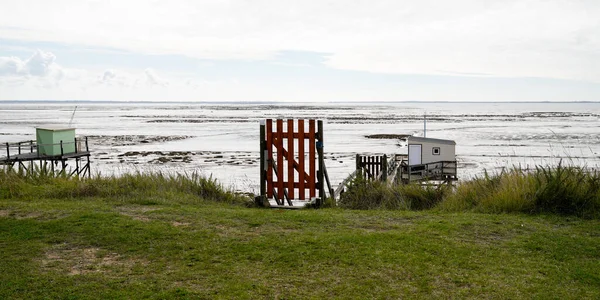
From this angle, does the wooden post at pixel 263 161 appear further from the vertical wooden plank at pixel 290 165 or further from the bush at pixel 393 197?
the bush at pixel 393 197

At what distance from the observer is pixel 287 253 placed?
20.4ft

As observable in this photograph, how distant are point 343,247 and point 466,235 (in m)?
1.78

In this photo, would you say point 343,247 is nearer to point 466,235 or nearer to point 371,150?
point 466,235

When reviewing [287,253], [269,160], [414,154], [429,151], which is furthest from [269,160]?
[429,151]

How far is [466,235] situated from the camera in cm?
708

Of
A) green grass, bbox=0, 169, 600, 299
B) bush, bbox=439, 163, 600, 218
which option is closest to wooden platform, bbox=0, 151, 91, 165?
green grass, bbox=0, 169, 600, 299

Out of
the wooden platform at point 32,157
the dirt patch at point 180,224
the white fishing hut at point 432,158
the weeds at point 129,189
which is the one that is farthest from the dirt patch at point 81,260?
the wooden platform at point 32,157

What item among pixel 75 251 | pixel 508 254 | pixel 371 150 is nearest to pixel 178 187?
pixel 75 251

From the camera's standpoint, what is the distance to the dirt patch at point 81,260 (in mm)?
5738

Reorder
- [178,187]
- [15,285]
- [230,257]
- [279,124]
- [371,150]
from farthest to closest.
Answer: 1. [371,150]
2. [178,187]
3. [279,124]
4. [230,257]
5. [15,285]

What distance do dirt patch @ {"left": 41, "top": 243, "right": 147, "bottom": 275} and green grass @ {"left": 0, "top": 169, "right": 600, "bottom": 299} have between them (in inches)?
0.8

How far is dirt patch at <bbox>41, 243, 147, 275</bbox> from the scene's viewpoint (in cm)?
574

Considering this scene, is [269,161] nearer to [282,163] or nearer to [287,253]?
[282,163]

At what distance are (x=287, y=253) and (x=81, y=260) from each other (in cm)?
231
